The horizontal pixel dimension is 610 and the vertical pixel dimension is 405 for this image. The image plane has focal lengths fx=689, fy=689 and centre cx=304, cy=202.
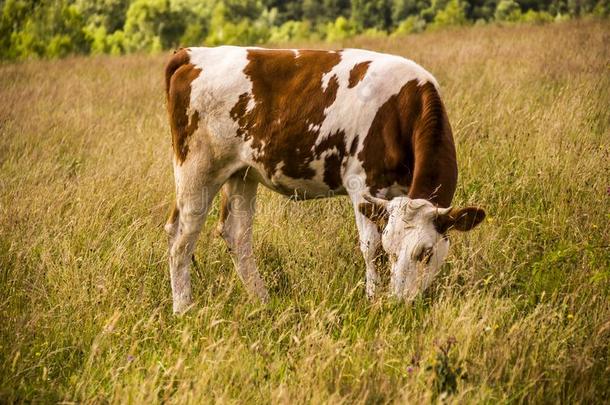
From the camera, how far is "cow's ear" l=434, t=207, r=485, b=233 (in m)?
3.75

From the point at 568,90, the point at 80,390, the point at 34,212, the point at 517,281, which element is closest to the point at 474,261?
the point at 517,281

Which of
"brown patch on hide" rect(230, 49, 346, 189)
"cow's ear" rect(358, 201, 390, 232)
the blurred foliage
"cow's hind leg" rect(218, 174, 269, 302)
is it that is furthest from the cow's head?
the blurred foliage

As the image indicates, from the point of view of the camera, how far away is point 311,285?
4469 millimetres

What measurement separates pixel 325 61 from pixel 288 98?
36 centimetres

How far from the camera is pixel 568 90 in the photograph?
8469 mm

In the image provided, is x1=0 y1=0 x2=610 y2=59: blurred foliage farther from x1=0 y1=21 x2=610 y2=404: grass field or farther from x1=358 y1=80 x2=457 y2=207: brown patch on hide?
x1=358 y1=80 x2=457 y2=207: brown patch on hide

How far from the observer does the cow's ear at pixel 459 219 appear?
→ 3754 mm

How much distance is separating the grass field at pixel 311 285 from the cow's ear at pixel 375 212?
15.4 inches

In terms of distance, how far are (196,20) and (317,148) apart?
37.0m

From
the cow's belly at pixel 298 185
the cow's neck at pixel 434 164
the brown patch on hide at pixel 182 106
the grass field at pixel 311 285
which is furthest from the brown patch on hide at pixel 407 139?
the brown patch on hide at pixel 182 106

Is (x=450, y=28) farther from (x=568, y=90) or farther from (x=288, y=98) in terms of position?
(x=288, y=98)

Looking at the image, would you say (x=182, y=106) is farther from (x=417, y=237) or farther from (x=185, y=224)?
(x=417, y=237)

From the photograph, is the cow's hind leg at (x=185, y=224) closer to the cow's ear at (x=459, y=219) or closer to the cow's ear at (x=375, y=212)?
the cow's ear at (x=375, y=212)

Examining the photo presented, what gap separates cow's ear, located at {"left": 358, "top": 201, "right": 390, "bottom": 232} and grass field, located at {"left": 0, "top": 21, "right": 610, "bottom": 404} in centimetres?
39
